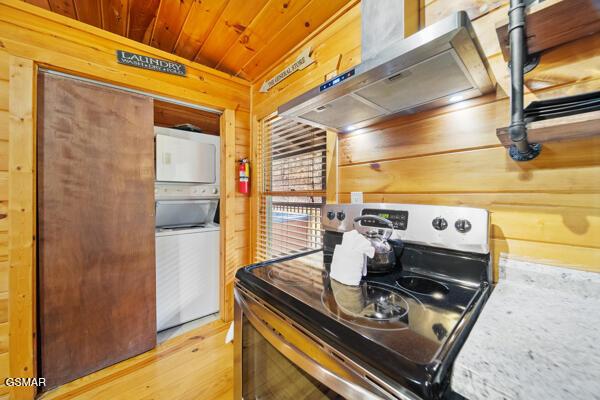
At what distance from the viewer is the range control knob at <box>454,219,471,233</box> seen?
2.70 ft

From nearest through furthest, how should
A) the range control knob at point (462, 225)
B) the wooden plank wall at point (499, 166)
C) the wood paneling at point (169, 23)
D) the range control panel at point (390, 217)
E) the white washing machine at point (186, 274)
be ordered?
1. the wooden plank wall at point (499, 166)
2. the range control knob at point (462, 225)
3. the range control panel at point (390, 217)
4. the wood paneling at point (169, 23)
5. the white washing machine at point (186, 274)

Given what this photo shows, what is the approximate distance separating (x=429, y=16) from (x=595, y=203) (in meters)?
0.94

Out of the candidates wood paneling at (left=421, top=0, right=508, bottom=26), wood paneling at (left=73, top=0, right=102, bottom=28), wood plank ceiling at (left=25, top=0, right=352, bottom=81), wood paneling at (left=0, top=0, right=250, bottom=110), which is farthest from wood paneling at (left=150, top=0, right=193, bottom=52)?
wood paneling at (left=421, top=0, right=508, bottom=26)

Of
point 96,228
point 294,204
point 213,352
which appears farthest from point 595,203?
point 96,228

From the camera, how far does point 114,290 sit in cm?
166

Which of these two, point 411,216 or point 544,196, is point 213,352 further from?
point 544,196

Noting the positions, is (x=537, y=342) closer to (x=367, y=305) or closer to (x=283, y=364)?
(x=367, y=305)

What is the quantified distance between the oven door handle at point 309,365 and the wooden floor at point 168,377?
105cm

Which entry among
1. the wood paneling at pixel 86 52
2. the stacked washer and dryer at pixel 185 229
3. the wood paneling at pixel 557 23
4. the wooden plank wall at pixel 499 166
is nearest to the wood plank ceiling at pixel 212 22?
the wood paneling at pixel 86 52

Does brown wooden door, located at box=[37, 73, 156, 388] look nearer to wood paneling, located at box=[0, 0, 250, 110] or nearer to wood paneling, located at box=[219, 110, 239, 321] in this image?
wood paneling, located at box=[0, 0, 250, 110]

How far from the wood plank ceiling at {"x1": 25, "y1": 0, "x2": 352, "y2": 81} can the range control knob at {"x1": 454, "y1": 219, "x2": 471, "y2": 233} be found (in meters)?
1.34

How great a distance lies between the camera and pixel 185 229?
218cm

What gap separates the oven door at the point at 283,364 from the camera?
506 millimetres

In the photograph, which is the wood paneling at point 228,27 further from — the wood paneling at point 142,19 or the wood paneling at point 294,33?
the wood paneling at point 142,19
